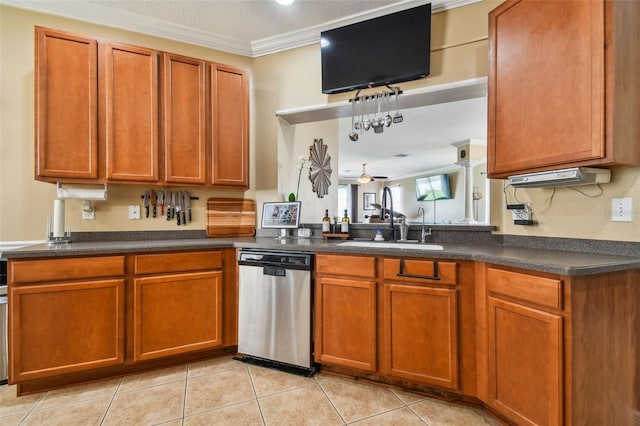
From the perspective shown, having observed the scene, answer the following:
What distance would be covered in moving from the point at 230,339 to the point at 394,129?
12.8 ft

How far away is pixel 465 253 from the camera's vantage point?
1791 millimetres

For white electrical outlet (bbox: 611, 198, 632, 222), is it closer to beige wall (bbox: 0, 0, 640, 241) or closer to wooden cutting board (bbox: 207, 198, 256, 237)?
beige wall (bbox: 0, 0, 640, 241)

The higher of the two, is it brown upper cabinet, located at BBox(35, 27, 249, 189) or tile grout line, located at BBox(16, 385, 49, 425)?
brown upper cabinet, located at BBox(35, 27, 249, 189)

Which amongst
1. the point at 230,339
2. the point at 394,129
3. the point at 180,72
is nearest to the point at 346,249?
the point at 230,339

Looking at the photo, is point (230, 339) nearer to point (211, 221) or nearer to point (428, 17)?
point (211, 221)

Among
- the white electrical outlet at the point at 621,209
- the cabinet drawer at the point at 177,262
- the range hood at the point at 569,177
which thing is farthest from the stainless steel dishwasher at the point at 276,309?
the white electrical outlet at the point at 621,209

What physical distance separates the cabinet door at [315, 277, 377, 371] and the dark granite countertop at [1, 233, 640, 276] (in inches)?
9.8

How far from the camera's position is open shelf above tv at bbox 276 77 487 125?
2312mm

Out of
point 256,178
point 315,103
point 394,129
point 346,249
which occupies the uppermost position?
point 394,129

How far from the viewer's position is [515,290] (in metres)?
1.55

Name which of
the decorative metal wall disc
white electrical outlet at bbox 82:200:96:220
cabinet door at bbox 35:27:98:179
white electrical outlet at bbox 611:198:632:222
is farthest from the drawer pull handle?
white electrical outlet at bbox 82:200:96:220

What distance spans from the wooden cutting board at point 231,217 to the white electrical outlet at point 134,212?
0.58 meters

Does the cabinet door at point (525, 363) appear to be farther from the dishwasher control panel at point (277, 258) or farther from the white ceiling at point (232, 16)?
the white ceiling at point (232, 16)

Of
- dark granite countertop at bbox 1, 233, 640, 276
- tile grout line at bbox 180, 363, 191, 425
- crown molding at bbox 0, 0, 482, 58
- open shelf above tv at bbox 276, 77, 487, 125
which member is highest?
crown molding at bbox 0, 0, 482, 58
